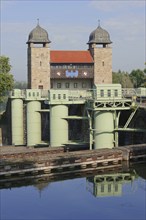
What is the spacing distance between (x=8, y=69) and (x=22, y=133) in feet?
46.1

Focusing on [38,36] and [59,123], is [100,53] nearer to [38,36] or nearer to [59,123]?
[38,36]

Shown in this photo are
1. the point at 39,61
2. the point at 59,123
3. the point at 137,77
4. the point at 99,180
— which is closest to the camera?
the point at 99,180

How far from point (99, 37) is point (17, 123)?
2015 centimetres

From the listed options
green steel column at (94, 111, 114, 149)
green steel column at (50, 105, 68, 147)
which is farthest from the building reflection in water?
green steel column at (50, 105, 68, 147)

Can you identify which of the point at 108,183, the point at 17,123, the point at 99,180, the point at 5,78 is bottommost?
the point at 108,183

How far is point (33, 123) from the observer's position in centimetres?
5144

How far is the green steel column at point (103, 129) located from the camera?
41.2 meters

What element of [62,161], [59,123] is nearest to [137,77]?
[59,123]

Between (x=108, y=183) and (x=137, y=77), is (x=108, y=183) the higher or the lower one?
the lower one

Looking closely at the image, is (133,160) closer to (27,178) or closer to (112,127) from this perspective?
(112,127)

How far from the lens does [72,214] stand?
24.2 meters

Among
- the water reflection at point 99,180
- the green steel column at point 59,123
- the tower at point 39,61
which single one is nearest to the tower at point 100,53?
the tower at point 39,61

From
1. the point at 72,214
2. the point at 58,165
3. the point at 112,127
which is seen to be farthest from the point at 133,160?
the point at 72,214

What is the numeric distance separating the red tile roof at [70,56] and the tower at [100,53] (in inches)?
44.2
